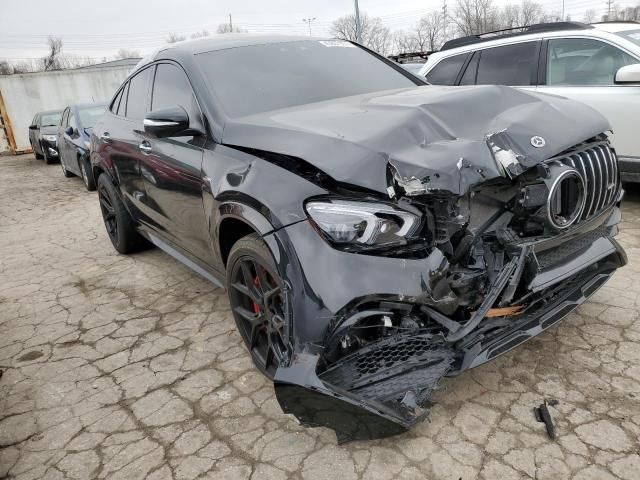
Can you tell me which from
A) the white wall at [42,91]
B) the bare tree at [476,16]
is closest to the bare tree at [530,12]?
the bare tree at [476,16]

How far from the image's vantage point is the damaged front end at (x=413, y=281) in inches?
75.0

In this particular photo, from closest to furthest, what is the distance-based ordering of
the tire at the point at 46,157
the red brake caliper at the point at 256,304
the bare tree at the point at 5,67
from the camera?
the red brake caliper at the point at 256,304
the tire at the point at 46,157
the bare tree at the point at 5,67

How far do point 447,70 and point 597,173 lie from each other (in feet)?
13.0

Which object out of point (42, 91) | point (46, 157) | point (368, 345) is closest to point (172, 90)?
point (368, 345)

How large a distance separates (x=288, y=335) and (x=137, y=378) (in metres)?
1.32

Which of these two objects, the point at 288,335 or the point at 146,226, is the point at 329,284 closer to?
the point at 288,335

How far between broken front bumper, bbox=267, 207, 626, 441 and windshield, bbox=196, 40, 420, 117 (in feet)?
3.69

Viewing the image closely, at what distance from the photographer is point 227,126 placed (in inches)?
105

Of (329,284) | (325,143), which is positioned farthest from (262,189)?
(329,284)

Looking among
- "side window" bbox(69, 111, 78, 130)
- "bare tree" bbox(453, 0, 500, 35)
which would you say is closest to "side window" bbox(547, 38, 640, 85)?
"side window" bbox(69, 111, 78, 130)

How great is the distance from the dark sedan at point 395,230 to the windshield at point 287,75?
0.30ft

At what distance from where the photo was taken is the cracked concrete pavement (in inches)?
83.0

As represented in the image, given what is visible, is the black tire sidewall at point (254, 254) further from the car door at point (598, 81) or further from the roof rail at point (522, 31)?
the roof rail at point (522, 31)

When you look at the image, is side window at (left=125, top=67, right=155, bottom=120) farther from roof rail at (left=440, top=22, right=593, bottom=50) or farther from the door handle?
roof rail at (left=440, top=22, right=593, bottom=50)
